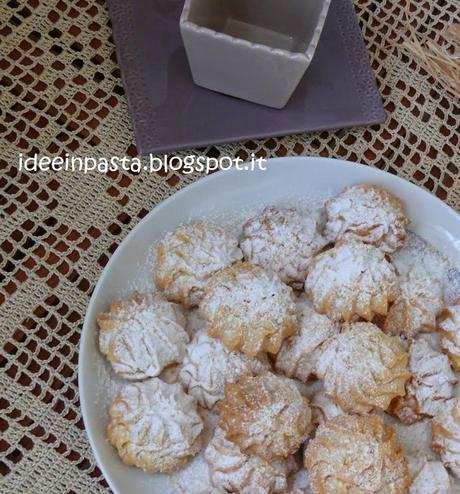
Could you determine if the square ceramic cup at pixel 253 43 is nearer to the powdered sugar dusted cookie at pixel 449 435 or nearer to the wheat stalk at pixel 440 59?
the wheat stalk at pixel 440 59

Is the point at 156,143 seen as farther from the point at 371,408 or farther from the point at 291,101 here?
the point at 371,408

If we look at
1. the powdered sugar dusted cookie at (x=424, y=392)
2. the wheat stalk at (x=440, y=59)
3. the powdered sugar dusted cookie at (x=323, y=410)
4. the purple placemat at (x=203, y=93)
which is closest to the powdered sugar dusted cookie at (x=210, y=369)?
the powdered sugar dusted cookie at (x=323, y=410)

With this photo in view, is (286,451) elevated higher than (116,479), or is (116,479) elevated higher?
(286,451)

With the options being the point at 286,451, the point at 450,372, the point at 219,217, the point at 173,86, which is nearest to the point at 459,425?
the point at 450,372

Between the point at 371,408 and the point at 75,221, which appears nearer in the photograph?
the point at 371,408

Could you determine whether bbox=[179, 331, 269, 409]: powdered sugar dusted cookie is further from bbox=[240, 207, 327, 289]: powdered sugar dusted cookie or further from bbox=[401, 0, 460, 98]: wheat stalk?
bbox=[401, 0, 460, 98]: wheat stalk
